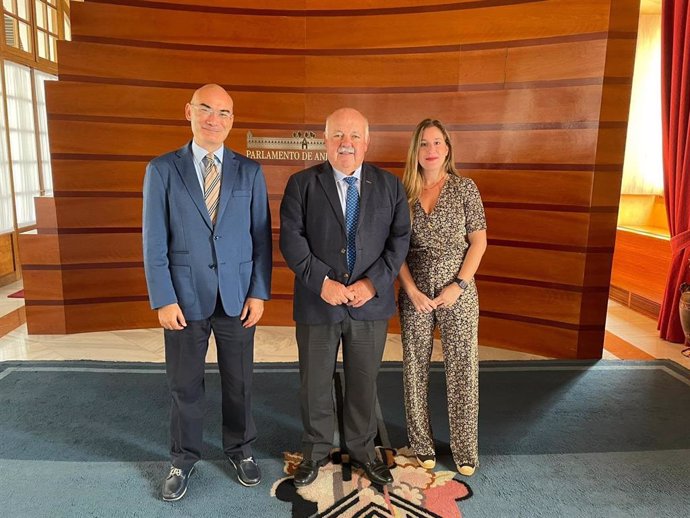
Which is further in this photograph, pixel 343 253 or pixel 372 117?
pixel 372 117

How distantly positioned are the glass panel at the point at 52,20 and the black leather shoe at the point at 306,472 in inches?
296

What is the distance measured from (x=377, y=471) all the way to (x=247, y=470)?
586 mm

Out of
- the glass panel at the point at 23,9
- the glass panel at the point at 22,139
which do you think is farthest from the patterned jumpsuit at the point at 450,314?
the glass panel at the point at 23,9

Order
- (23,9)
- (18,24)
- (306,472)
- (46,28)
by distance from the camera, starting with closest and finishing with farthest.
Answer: (306,472), (18,24), (23,9), (46,28)

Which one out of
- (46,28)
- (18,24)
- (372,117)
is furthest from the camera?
(46,28)

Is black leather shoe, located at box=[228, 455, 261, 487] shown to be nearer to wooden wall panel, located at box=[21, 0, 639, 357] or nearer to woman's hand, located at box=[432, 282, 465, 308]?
woman's hand, located at box=[432, 282, 465, 308]

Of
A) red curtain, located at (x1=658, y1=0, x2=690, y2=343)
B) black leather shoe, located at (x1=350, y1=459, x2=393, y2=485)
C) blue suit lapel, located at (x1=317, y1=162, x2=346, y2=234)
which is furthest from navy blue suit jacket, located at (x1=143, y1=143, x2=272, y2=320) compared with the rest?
red curtain, located at (x1=658, y1=0, x2=690, y2=343)

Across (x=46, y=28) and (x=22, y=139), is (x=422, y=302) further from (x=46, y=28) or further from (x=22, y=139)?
(x=46, y=28)

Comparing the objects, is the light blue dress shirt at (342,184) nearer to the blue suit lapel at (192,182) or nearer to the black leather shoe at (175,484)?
the blue suit lapel at (192,182)

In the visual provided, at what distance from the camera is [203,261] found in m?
2.17

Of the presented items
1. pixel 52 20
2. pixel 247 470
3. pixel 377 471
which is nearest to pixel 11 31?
pixel 52 20

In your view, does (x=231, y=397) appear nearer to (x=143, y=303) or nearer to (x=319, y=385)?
(x=319, y=385)

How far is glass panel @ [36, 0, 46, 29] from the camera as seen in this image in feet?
22.9

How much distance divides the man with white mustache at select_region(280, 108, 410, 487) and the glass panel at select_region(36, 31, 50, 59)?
6.53 m
